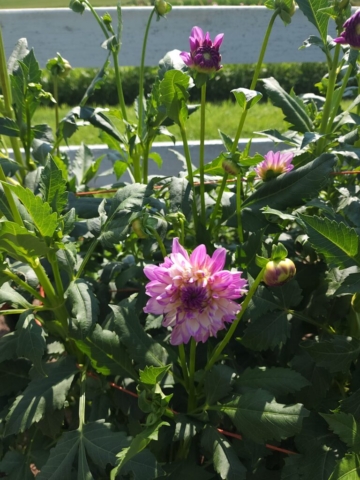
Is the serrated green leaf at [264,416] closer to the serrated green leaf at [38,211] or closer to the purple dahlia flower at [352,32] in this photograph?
the serrated green leaf at [38,211]


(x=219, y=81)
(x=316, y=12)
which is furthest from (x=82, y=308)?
(x=219, y=81)

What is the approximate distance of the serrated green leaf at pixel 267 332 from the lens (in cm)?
79

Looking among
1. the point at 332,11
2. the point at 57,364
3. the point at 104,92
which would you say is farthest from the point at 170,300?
the point at 104,92

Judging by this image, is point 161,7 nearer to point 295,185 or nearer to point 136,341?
point 295,185

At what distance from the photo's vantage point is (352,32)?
80 cm

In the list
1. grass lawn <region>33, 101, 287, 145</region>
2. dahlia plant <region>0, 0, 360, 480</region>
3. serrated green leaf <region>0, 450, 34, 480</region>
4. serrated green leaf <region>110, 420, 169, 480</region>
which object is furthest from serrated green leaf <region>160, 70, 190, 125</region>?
grass lawn <region>33, 101, 287, 145</region>

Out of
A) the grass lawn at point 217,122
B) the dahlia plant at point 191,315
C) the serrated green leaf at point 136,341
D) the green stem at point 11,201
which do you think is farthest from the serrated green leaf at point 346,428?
the grass lawn at point 217,122

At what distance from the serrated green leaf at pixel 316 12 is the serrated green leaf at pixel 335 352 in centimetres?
51

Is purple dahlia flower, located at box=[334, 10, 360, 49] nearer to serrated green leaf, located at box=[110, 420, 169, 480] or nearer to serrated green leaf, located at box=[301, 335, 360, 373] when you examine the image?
serrated green leaf, located at box=[301, 335, 360, 373]

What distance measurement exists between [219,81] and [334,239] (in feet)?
8.98

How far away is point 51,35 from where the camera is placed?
1.88m

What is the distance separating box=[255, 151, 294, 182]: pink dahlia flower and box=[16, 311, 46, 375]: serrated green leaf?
43cm

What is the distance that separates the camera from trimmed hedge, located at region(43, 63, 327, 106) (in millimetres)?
3100

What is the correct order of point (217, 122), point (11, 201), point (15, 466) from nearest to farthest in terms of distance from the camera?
point (11, 201), point (15, 466), point (217, 122)
